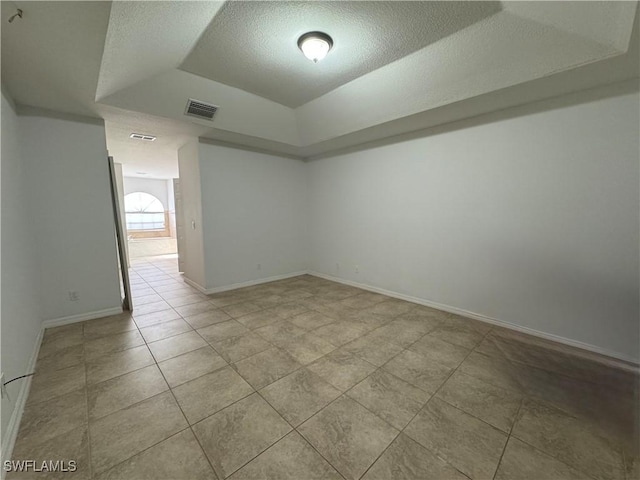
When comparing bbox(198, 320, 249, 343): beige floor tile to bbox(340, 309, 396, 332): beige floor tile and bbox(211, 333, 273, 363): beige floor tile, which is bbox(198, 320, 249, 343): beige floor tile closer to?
bbox(211, 333, 273, 363): beige floor tile

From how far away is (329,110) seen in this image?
3.58 m

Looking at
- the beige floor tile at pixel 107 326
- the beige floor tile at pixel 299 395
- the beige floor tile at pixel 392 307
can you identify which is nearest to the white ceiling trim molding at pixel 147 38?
the beige floor tile at pixel 107 326

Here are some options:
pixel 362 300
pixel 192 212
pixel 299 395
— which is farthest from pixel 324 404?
pixel 192 212

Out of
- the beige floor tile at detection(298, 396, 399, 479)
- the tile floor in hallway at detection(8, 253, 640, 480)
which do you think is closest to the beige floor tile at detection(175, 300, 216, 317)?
the tile floor in hallway at detection(8, 253, 640, 480)

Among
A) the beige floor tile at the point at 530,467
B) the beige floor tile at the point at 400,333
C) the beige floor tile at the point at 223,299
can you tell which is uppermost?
the beige floor tile at the point at 530,467

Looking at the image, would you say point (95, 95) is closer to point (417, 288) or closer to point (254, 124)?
point (254, 124)

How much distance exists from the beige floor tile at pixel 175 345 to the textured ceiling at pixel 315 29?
2932mm

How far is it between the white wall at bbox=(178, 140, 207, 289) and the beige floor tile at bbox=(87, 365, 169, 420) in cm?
221

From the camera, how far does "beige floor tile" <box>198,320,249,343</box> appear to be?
2.79 meters

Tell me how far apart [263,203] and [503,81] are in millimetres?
3875

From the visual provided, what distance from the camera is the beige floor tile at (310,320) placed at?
3.09m

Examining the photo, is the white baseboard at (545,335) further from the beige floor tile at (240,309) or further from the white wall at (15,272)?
the white wall at (15,272)

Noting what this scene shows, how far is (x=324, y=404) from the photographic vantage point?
180 centimetres

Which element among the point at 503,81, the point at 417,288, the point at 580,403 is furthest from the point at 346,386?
the point at 503,81
